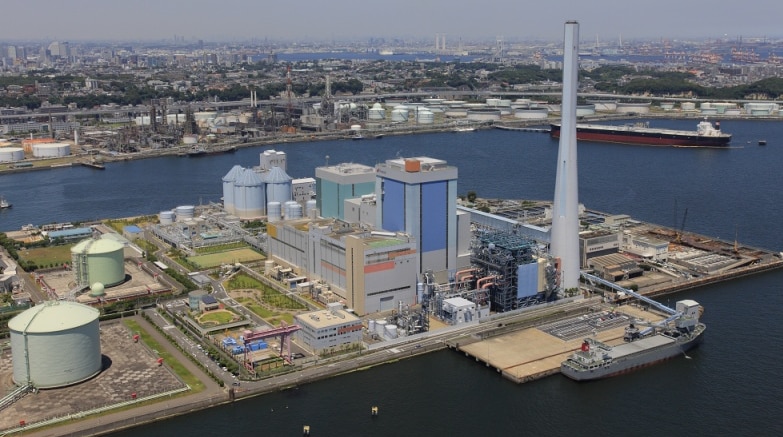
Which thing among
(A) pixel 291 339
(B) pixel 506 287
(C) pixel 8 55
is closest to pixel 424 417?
(A) pixel 291 339

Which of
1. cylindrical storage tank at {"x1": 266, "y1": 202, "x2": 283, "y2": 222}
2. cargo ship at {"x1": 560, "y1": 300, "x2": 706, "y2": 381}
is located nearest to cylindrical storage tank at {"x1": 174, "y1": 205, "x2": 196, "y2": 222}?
cylindrical storage tank at {"x1": 266, "y1": 202, "x2": 283, "y2": 222}

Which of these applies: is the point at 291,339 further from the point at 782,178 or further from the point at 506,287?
the point at 782,178

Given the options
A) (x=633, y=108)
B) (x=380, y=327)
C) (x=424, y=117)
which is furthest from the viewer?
(x=633, y=108)

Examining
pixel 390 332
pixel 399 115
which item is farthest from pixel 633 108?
pixel 390 332

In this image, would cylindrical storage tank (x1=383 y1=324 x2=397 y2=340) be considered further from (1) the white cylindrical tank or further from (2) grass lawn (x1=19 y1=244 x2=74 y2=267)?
(2) grass lawn (x1=19 y1=244 x2=74 y2=267)

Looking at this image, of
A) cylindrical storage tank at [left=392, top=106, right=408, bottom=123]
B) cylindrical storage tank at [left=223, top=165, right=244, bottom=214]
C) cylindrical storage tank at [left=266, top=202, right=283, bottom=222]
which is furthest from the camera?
cylindrical storage tank at [left=392, top=106, right=408, bottom=123]

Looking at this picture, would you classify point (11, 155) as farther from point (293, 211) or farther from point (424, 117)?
point (424, 117)

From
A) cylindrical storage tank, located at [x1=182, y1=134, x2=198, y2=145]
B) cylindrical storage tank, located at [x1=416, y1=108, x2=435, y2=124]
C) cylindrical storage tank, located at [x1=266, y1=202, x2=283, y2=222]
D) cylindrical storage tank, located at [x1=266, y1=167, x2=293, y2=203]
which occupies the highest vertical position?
cylindrical storage tank, located at [x1=416, y1=108, x2=435, y2=124]
